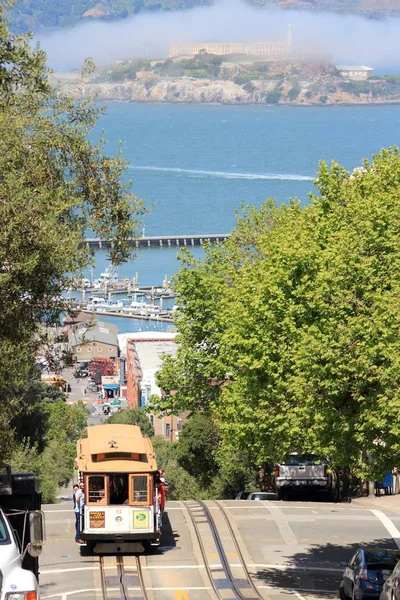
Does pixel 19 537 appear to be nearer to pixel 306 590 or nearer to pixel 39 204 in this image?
pixel 39 204

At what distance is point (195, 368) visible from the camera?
46.0 meters

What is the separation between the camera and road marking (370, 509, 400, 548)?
29.0 m

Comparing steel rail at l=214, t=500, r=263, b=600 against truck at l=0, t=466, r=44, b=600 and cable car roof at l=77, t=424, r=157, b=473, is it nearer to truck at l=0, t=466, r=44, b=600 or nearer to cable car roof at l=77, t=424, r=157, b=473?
cable car roof at l=77, t=424, r=157, b=473

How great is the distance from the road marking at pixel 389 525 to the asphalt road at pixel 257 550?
0.02m

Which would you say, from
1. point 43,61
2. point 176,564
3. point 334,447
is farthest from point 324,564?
point 43,61

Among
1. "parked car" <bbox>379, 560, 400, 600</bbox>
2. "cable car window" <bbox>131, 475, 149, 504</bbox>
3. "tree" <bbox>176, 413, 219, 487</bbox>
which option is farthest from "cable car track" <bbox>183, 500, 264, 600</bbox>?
"tree" <bbox>176, 413, 219, 487</bbox>

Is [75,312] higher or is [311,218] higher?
[311,218]

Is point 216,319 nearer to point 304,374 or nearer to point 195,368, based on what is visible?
point 195,368

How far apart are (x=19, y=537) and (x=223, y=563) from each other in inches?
506

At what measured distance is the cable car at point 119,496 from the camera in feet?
86.3

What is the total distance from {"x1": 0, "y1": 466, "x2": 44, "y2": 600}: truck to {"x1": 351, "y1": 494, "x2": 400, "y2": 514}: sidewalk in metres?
19.6

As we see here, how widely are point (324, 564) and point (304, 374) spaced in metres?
5.69

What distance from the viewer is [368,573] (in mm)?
21203

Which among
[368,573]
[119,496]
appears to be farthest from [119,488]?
[368,573]
